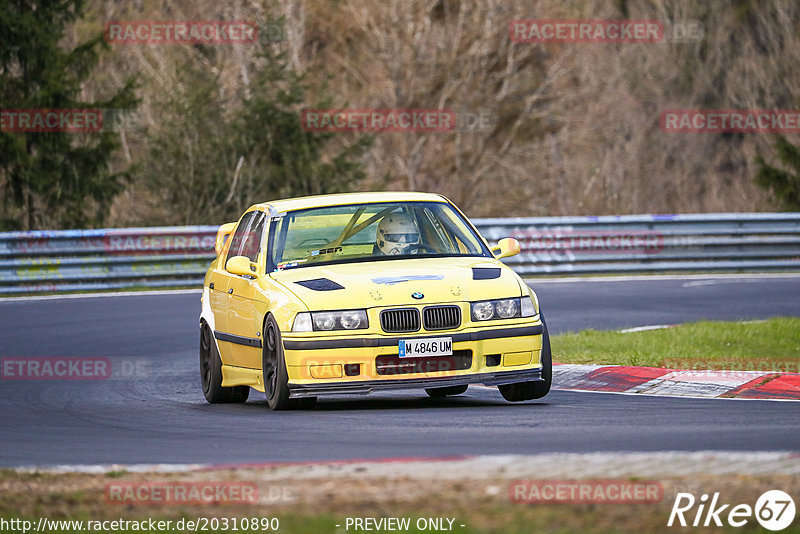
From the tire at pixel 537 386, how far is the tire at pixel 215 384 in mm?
2237

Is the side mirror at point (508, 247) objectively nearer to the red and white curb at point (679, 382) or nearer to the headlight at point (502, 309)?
the headlight at point (502, 309)

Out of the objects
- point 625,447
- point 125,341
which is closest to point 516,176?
point 125,341

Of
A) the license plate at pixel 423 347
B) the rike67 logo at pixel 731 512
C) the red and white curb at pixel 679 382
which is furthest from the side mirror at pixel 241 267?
the rike67 logo at pixel 731 512

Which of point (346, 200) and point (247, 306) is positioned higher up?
point (346, 200)

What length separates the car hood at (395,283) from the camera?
32.0ft

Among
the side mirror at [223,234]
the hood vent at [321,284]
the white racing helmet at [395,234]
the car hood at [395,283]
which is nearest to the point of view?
the car hood at [395,283]

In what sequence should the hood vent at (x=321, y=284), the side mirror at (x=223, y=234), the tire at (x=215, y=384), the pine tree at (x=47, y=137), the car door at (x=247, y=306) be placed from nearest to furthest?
the hood vent at (x=321, y=284) → the car door at (x=247, y=306) → the tire at (x=215, y=384) → the side mirror at (x=223, y=234) → the pine tree at (x=47, y=137)

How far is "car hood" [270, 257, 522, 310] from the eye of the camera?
9.74 meters

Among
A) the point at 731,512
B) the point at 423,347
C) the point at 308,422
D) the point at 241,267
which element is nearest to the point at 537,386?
the point at 423,347

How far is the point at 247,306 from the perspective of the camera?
35.2 feet

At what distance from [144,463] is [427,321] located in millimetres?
2734

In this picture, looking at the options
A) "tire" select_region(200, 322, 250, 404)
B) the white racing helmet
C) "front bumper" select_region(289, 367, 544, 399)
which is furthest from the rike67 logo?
"tire" select_region(200, 322, 250, 404)

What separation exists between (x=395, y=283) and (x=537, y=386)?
134cm

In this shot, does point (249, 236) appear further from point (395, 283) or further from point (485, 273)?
point (485, 273)
